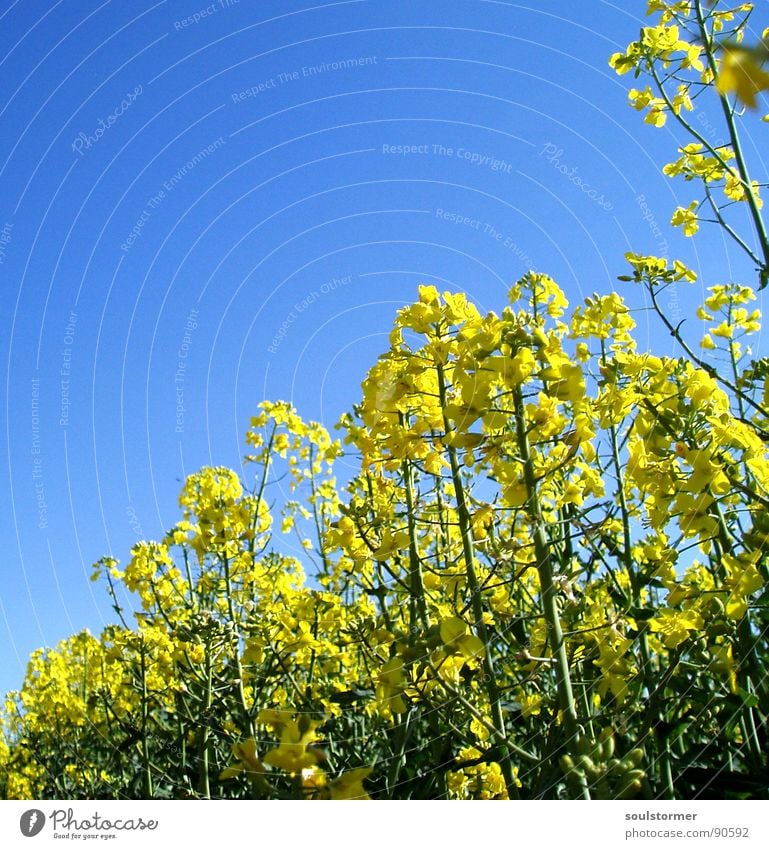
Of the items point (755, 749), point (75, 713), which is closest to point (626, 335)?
point (755, 749)

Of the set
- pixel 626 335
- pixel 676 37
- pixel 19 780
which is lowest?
pixel 19 780

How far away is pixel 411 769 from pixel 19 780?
18.2ft

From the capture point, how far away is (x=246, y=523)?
4.00 m

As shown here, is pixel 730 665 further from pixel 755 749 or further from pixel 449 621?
pixel 449 621

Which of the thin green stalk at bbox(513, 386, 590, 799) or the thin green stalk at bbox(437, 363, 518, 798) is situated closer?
the thin green stalk at bbox(513, 386, 590, 799)

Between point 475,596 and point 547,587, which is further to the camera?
point 475,596

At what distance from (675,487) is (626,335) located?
168 centimetres

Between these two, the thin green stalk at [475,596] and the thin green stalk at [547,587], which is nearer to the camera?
the thin green stalk at [547,587]

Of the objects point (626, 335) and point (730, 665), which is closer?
point (730, 665)

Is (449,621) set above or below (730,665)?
above
